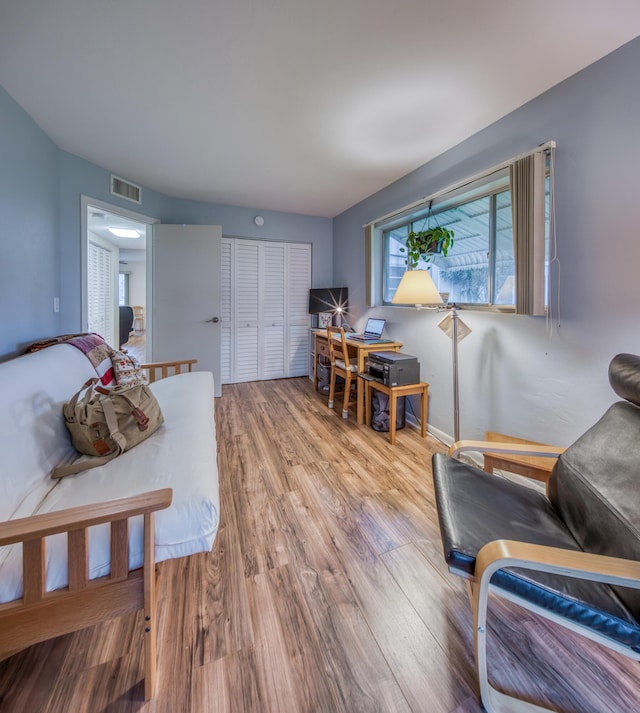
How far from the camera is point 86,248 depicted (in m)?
2.79

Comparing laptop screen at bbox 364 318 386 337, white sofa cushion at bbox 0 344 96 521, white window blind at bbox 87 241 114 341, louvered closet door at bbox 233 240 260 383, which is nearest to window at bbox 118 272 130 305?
white window blind at bbox 87 241 114 341

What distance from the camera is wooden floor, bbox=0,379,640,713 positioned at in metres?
0.93

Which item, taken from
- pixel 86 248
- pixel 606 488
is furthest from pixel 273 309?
pixel 606 488

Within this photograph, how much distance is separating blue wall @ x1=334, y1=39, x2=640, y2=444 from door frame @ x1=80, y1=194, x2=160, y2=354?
311 centimetres

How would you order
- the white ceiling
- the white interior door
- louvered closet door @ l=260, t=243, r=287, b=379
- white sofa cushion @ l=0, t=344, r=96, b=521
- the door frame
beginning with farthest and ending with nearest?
louvered closet door @ l=260, t=243, r=287, b=379
the white interior door
the door frame
the white ceiling
white sofa cushion @ l=0, t=344, r=96, b=521

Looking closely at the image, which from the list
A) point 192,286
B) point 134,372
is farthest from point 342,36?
point 192,286

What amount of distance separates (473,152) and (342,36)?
131cm

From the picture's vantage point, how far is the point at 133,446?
4.73 feet

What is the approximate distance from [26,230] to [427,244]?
2.93m

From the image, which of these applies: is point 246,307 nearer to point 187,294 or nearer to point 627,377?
point 187,294

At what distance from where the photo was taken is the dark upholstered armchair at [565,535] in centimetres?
83

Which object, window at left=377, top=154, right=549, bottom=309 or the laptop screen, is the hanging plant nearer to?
window at left=377, top=154, right=549, bottom=309

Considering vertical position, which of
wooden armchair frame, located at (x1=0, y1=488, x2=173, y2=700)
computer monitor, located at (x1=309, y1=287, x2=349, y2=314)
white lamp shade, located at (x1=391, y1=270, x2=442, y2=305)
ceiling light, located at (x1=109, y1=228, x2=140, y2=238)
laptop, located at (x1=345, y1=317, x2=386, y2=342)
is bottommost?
wooden armchair frame, located at (x1=0, y1=488, x2=173, y2=700)

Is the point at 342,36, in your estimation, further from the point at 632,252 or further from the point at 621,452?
the point at 621,452
